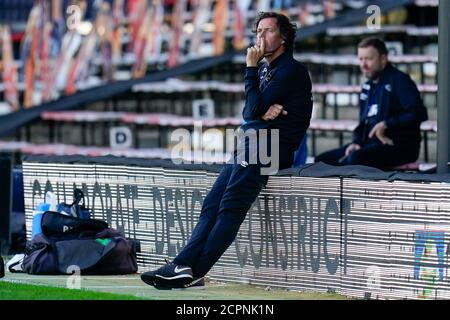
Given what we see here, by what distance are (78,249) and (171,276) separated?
105 cm

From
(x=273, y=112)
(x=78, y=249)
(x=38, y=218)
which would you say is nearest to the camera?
(x=273, y=112)

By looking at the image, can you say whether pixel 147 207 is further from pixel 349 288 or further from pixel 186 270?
pixel 349 288

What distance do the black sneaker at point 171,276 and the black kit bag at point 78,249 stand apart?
2.61 ft

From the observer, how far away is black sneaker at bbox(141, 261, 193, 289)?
31.6 ft

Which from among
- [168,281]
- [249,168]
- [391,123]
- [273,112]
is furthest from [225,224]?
[391,123]

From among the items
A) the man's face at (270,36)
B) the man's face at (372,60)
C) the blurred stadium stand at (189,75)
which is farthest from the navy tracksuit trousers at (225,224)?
the blurred stadium stand at (189,75)

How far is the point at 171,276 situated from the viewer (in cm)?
962

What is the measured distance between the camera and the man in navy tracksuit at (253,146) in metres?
9.64

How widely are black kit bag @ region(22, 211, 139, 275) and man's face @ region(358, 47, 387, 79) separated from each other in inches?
123

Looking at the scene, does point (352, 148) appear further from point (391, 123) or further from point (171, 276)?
point (171, 276)

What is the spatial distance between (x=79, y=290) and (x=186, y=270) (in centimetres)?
68

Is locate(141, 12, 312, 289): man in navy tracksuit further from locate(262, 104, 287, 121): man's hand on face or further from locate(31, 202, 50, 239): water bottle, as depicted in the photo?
locate(31, 202, 50, 239): water bottle

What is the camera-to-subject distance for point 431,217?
891 centimetres
